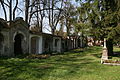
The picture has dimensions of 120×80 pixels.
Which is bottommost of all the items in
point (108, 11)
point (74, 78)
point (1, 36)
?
point (74, 78)

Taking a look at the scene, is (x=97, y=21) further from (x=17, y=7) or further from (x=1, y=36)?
(x=17, y=7)

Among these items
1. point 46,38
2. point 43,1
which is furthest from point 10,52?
point 43,1

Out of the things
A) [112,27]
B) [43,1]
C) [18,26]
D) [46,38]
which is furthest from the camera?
[43,1]

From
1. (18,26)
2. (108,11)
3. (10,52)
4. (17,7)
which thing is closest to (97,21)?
(108,11)

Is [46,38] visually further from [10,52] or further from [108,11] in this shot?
[108,11]

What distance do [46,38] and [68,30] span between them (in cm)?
1354

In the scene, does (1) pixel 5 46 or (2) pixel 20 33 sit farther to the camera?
(2) pixel 20 33

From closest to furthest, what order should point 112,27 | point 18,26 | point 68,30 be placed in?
point 112,27 < point 18,26 < point 68,30

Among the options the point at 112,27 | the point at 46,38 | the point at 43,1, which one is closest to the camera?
the point at 112,27

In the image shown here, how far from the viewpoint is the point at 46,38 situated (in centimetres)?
2430

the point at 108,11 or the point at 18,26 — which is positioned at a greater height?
the point at 108,11

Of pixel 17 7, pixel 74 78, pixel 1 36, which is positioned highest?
pixel 17 7

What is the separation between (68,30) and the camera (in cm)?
3706

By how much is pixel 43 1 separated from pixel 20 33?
41.8 ft
